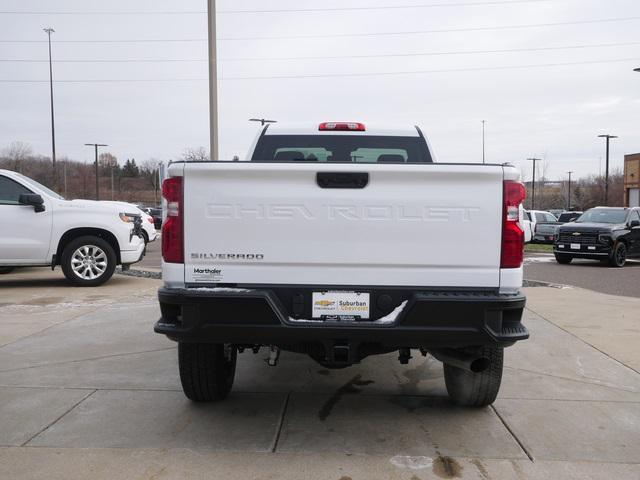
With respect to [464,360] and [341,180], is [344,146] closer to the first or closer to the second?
[341,180]

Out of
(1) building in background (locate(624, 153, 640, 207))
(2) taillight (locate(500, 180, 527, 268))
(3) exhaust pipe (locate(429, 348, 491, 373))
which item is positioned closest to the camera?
(2) taillight (locate(500, 180, 527, 268))

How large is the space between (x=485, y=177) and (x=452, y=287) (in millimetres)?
635

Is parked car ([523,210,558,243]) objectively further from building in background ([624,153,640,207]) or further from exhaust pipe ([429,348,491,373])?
building in background ([624,153,640,207])

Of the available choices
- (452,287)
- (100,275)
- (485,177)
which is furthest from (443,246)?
(100,275)

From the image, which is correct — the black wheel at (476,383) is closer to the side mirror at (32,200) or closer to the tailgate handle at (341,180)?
the tailgate handle at (341,180)

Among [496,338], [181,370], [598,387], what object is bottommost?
[598,387]

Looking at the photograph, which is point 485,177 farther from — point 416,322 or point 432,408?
point 432,408

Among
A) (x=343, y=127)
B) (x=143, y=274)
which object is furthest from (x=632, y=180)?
(x=343, y=127)

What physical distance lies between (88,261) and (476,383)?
7913 millimetres

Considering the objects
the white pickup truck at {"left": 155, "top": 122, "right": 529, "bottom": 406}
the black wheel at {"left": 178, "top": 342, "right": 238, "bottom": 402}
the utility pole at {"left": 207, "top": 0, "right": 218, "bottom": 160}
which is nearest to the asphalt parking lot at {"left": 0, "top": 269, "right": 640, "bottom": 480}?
the black wheel at {"left": 178, "top": 342, "right": 238, "bottom": 402}

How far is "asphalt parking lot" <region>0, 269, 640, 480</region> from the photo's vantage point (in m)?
3.47

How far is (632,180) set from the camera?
53.2m

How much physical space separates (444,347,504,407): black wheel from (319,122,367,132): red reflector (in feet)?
7.30

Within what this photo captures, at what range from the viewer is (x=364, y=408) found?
447 cm
